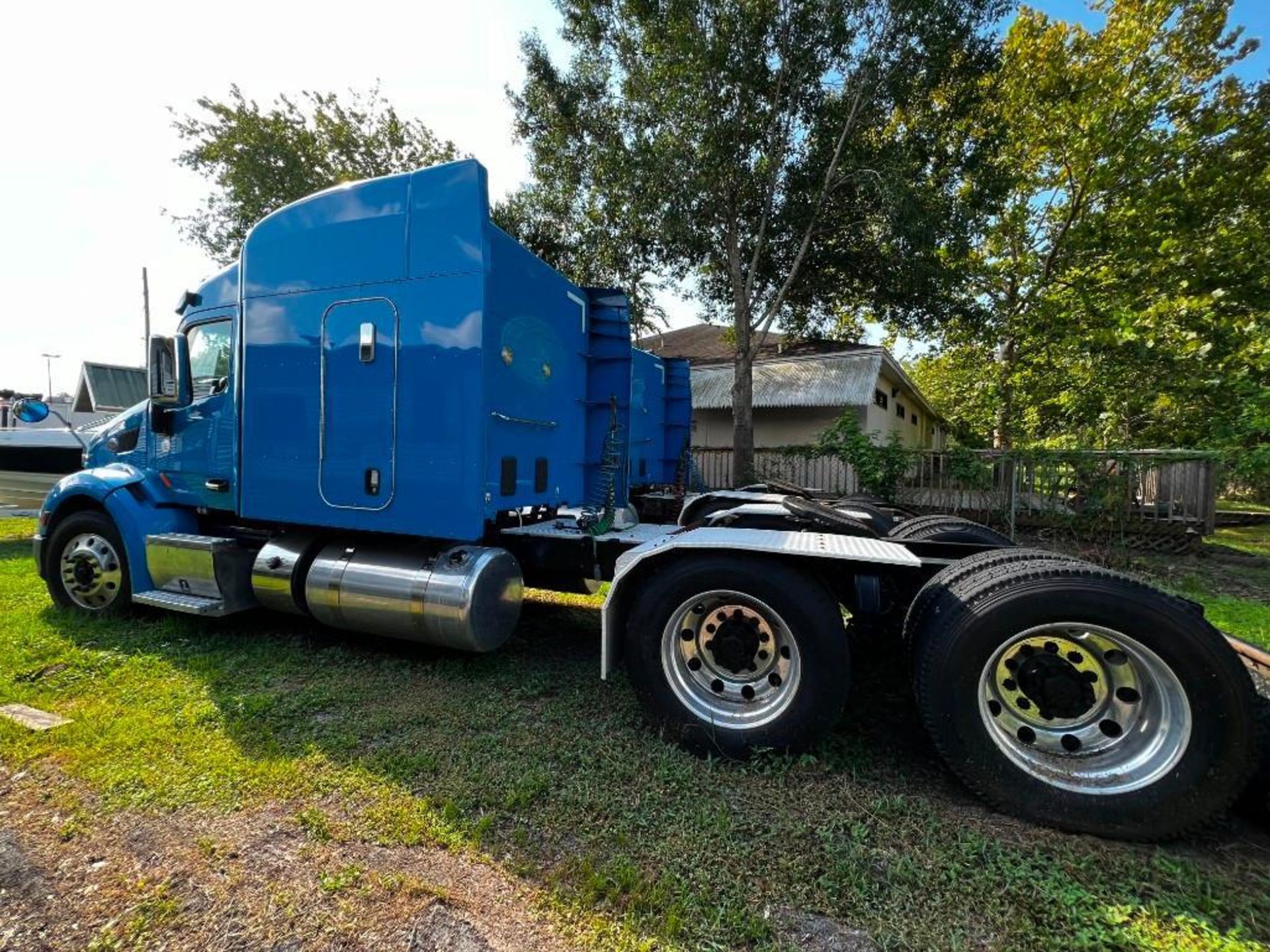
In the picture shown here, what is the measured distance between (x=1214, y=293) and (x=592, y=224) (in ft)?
47.7

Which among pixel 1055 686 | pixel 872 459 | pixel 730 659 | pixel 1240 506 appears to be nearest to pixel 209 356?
pixel 730 659

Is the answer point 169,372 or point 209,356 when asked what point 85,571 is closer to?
point 169,372

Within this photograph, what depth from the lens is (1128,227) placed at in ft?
49.4

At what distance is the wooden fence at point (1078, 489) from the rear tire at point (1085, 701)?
8.77m

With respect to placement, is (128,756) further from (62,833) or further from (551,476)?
(551,476)

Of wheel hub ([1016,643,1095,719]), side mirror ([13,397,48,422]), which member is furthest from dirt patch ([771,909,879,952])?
side mirror ([13,397,48,422])

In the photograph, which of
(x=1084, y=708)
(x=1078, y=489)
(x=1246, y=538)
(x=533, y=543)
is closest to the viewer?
(x=1084, y=708)

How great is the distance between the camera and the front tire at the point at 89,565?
4883 mm

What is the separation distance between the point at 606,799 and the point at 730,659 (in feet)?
3.14

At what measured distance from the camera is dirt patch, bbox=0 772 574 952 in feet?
6.11

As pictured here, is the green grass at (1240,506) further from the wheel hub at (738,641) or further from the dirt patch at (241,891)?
the dirt patch at (241,891)

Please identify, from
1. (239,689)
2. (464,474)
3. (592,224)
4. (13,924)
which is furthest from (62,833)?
(592,224)

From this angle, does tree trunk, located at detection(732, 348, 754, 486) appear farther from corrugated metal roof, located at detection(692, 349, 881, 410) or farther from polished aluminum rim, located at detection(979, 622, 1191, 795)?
polished aluminum rim, located at detection(979, 622, 1191, 795)

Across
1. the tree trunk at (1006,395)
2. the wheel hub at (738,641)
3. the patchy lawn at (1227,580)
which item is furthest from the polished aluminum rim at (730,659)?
the tree trunk at (1006,395)
